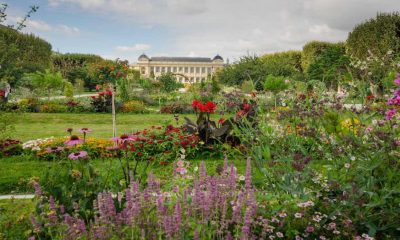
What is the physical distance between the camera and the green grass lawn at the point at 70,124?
10820 millimetres

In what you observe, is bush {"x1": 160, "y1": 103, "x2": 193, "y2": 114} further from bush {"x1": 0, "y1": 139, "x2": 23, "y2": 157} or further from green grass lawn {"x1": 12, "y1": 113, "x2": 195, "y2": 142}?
bush {"x1": 0, "y1": 139, "x2": 23, "y2": 157}

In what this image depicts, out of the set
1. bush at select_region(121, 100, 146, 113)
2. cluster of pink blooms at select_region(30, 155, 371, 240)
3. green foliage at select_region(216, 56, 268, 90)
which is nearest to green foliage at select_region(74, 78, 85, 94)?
green foliage at select_region(216, 56, 268, 90)

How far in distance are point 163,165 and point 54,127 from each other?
659 centimetres

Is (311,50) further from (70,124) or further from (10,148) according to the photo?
(10,148)

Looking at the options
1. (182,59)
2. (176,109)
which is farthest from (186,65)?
(176,109)

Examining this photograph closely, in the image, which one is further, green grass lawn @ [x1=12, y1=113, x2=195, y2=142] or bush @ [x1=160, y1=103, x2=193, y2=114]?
bush @ [x1=160, y1=103, x2=193, y2=114]

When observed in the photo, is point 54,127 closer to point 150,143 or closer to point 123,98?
point 150,143

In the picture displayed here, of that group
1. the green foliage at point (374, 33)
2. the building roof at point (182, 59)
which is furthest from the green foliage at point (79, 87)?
the building roof at point (182, 59)

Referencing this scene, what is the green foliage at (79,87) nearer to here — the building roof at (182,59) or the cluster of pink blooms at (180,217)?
the cluster of pink blooms at (180,217)

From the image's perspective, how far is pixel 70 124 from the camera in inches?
529

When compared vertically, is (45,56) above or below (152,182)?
above

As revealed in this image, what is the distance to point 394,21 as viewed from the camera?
23016mm

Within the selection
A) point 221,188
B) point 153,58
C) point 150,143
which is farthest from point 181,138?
point 153,58

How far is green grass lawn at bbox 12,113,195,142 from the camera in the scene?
10820mm
